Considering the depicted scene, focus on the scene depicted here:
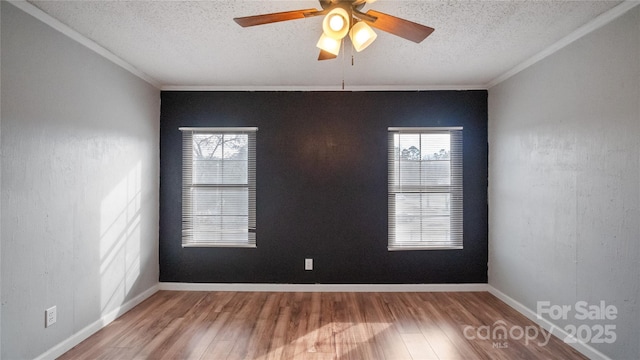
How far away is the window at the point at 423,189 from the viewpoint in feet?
12.7

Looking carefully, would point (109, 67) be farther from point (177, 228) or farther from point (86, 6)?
point (177, 228)

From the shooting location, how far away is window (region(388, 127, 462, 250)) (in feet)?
12.7

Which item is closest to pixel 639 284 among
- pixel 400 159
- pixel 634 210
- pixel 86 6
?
pixel 634 210

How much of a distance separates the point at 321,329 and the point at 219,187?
2.05m

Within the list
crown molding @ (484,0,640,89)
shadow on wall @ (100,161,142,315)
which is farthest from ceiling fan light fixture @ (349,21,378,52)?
shadow on wall @ (100,161,142,315)

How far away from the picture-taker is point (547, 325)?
2809mm

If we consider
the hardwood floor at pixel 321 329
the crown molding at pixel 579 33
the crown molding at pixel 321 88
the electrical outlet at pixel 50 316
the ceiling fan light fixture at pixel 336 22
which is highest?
the crown molding at pixel 579 33

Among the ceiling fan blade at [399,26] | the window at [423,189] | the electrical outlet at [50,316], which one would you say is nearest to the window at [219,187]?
the electrical outlet at [50,316]

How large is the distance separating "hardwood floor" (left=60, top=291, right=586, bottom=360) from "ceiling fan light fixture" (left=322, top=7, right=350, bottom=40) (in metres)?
2.22

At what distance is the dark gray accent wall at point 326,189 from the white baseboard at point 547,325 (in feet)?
1.16

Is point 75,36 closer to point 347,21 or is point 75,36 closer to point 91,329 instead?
point 347,21

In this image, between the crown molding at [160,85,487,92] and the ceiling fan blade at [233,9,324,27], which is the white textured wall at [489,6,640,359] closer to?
the crown molding at [160,85,487,92]

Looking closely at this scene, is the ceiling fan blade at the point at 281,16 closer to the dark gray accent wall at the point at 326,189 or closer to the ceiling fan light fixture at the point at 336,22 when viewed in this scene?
the ceiling fan light fixture at the point at 336,22

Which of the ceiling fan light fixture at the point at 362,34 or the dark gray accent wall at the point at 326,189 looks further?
the dark gray accent wall at the point at 326,189
